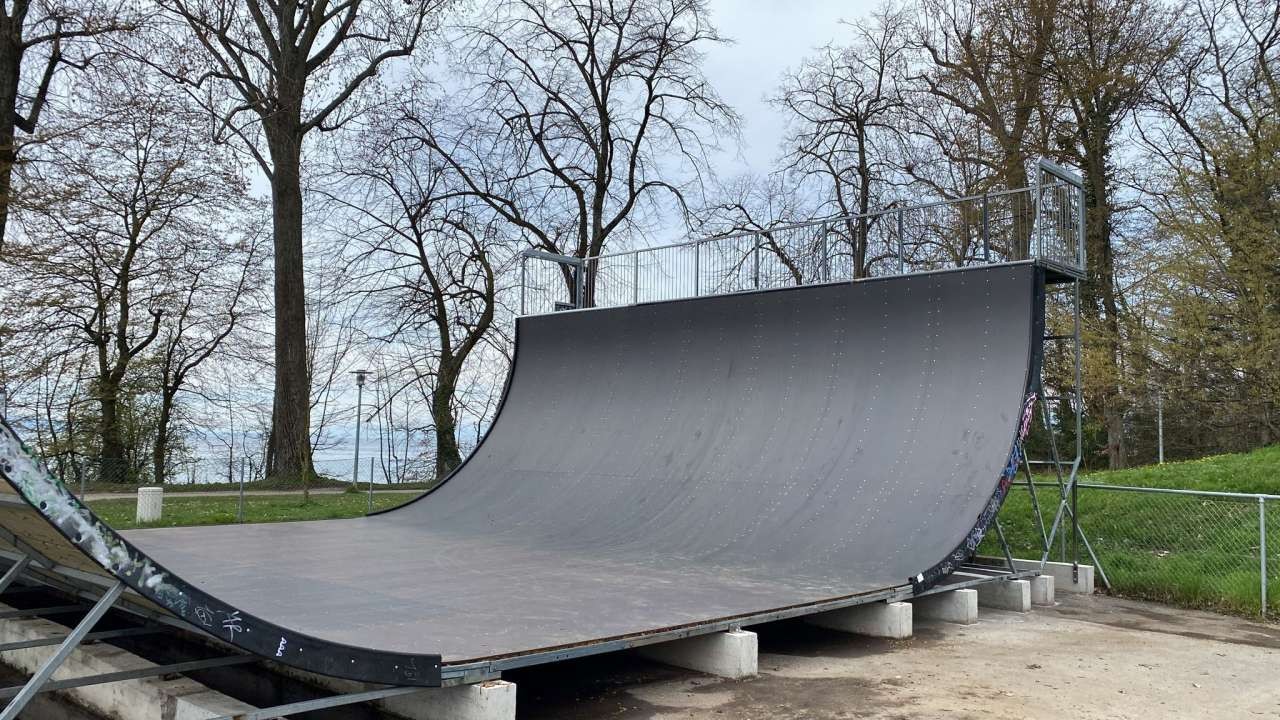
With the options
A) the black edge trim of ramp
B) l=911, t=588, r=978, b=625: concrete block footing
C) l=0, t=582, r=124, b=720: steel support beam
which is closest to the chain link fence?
l=911, t=588, r=978, b=625: concrete block footing

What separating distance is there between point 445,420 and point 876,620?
58.6 ft

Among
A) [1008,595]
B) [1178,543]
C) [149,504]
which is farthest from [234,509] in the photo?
[1178,543]

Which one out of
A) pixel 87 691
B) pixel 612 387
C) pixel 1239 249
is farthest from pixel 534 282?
pixel 1239 249

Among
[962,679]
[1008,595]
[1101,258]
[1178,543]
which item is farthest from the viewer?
[1101,258]

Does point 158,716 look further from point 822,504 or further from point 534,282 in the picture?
point 534,282

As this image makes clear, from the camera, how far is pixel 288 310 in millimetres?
18703

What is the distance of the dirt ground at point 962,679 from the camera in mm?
4531

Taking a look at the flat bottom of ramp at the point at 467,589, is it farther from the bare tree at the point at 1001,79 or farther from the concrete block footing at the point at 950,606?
the bare tree at the point at 1001,79

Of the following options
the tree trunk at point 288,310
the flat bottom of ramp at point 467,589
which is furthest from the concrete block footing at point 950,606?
the tree trunk at point 288,310

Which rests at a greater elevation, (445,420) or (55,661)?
(445,420)

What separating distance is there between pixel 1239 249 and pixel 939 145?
711 cm

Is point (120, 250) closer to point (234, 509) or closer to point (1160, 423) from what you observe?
point (234, 509)

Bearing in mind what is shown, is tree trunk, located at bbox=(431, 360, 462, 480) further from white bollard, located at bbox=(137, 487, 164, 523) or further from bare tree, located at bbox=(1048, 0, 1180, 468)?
bare tree, located at bbox=(1048, 0, 1180, 468)

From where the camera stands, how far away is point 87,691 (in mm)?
4695
